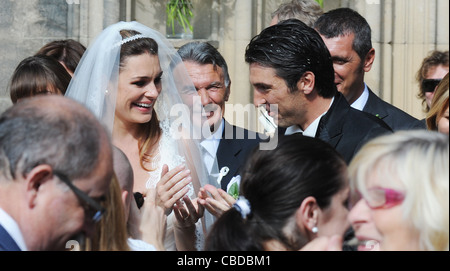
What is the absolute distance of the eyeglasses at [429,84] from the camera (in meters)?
4.99

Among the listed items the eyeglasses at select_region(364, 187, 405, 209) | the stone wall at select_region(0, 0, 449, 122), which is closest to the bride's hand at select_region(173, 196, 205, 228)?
the eyeglasses at select_region(364, 187, 405, 209)

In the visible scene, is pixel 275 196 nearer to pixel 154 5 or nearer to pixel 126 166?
pixel 126 166

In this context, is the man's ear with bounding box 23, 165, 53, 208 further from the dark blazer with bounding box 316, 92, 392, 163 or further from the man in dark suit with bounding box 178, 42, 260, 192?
the man in dark suit with bounding box 178, 42, 260, 192

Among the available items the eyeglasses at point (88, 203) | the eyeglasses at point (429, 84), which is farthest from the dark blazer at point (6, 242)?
the eyeglasses at point (429, 84)

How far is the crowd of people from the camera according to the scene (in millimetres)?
2055

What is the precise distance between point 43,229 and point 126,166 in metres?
0.83

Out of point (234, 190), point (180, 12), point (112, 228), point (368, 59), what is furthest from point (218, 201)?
point (180, 12)

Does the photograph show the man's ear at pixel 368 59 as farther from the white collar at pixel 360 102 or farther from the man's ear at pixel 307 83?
the man's ear at pixel 307 83

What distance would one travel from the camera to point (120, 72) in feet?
13.4

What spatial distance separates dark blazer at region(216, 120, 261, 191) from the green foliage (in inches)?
97.6

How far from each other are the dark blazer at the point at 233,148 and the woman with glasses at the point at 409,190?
2.03 m

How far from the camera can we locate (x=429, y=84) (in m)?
5.03

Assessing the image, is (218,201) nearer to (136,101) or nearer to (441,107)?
(136,101)
